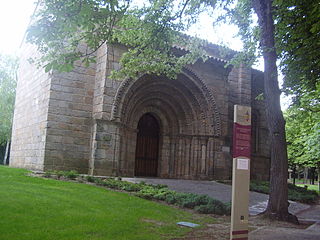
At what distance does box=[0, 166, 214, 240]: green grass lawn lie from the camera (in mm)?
5348

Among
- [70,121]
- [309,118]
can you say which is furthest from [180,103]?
[309,118]

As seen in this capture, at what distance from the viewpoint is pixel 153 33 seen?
34.0 feet

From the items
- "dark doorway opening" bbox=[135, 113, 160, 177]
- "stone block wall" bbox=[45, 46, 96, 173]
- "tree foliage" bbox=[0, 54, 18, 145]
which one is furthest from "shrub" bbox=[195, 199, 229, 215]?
"tree foliage" bbox=[0, 54, 18, 145]

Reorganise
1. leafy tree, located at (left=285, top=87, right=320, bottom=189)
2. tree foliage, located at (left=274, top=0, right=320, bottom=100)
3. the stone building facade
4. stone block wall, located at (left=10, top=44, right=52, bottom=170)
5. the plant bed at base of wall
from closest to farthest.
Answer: tree foliage, located at (left=274, top=0, right=320, bottom=100) < the plant bed at base of wall < the stone building facade < stone block wall, located at (left=10, top=44, right=52, bottom=170) < leafy tree, located at (left=285, top=87, right=320, bottom=189)

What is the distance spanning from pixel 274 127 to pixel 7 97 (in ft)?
87.9

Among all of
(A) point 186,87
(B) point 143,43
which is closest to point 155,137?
(A) point 186,87

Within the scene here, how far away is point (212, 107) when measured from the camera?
54.2ft

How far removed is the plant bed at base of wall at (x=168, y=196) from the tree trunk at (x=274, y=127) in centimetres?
127

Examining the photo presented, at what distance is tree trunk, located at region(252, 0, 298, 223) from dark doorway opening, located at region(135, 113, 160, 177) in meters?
9.03

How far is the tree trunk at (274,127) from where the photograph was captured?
8.59 m

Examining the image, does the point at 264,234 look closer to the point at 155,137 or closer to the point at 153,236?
the point at 153,236

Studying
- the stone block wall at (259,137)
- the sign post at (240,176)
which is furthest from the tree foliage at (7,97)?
the sign post at (240,176)

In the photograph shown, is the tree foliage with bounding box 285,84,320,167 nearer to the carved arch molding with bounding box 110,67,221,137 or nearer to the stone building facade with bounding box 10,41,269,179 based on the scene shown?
the stone building facade with bounding box 10,41,269,179

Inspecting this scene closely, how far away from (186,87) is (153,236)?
447 inches
